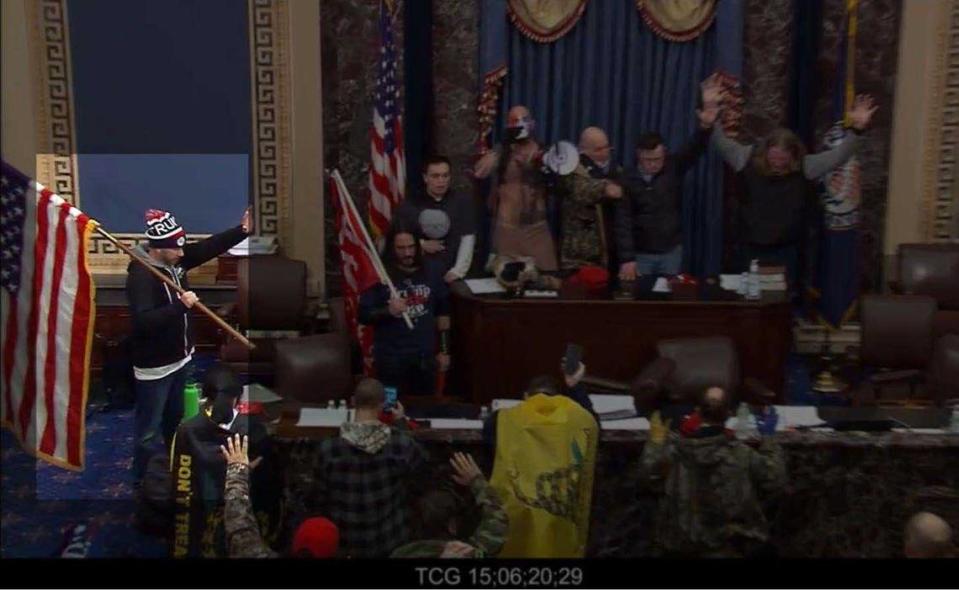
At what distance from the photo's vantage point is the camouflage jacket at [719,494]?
4316 millimetres

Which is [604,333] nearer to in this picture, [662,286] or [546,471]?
[662,286]

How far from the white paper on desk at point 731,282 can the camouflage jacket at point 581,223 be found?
2.51ft

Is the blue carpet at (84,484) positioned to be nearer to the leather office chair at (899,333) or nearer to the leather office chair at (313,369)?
the leather office chair at (313,369)

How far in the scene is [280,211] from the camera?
333 inches

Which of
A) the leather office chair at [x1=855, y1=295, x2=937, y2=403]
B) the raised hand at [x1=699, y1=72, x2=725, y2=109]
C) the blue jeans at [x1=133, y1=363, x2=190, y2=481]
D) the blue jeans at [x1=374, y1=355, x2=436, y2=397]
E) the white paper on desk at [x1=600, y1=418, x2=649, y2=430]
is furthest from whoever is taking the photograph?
the raised hand at [x1=699, y1=72, x2=725, y2=109]

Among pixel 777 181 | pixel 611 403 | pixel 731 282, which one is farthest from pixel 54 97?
pixel 777 181

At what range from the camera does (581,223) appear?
7770mm

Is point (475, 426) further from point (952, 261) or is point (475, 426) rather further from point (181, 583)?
point (952, 261)

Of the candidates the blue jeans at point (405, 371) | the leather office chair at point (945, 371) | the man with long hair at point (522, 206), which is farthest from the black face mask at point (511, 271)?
the leather office chair at point (945, 371)

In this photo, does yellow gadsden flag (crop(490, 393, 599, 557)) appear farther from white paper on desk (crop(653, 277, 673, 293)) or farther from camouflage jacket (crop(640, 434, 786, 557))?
white paper on desk (crop(653, 277, 673, 293))

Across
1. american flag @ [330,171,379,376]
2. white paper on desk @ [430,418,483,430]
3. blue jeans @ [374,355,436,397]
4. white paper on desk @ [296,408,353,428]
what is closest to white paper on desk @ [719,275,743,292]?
blue jeans @ [374,355,436,397]

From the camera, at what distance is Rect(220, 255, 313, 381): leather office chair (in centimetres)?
747

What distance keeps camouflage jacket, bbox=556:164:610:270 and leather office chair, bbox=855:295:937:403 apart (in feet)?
5.83

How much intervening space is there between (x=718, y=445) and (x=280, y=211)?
190 inches
